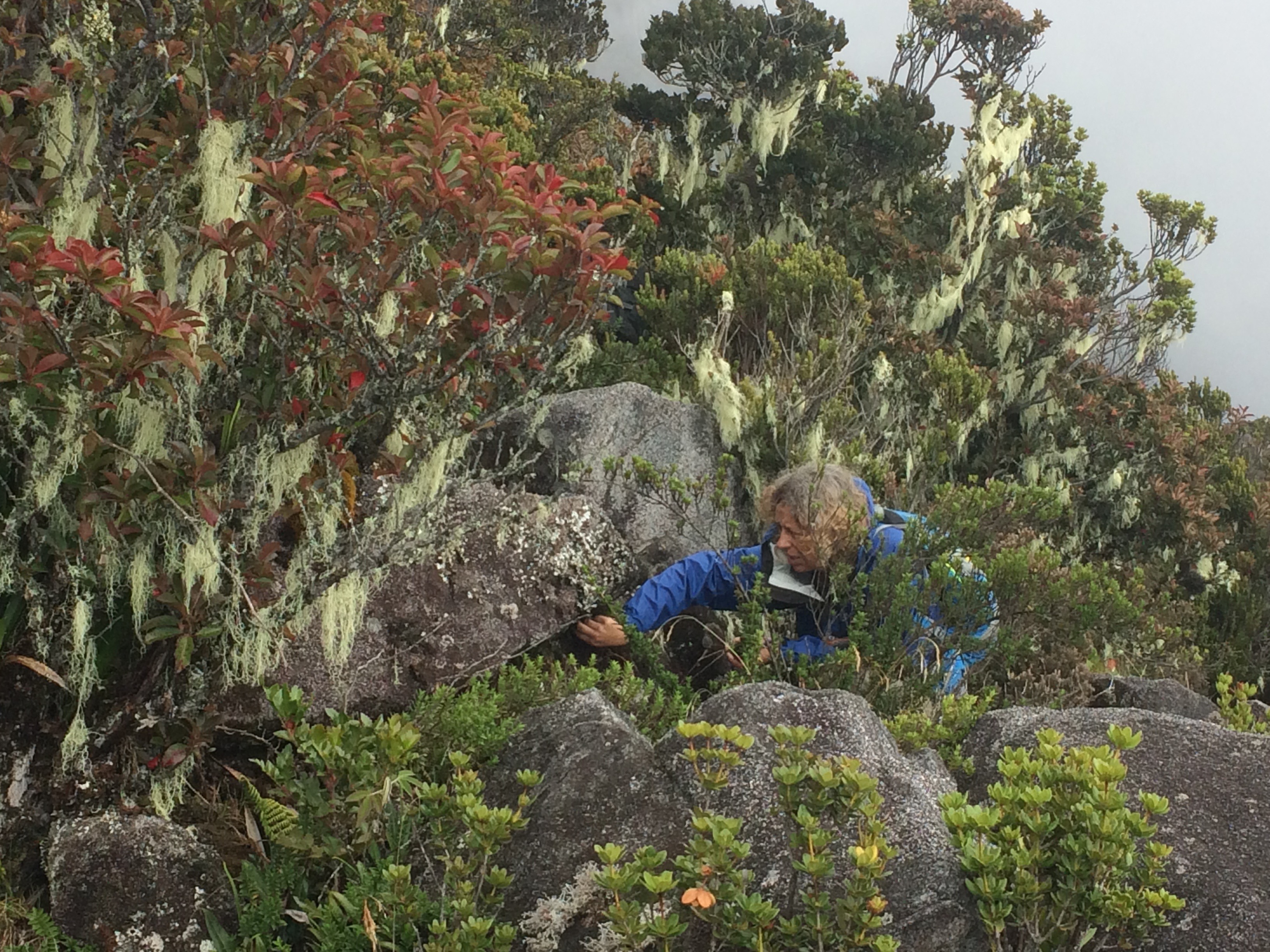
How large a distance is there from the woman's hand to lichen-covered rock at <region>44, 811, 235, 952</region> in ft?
5.89

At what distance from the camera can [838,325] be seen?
8.36m

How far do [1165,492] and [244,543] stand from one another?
34.7ft

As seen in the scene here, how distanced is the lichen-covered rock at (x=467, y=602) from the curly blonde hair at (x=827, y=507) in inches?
33.6

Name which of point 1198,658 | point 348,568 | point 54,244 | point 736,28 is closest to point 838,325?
point 1198,658

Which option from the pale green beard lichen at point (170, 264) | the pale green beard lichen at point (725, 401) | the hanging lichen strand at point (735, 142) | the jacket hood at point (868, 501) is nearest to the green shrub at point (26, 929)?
the pale green beard lichen at point (170, 264)

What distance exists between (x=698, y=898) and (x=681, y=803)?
587 mm

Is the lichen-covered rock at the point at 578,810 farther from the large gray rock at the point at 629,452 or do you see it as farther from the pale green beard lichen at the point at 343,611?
the large gray rock at the point at 629,452

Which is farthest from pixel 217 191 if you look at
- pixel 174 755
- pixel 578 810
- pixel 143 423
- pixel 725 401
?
pixel 725 401

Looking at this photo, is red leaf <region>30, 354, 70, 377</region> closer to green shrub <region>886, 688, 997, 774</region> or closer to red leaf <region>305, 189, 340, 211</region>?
red leaf <region>305, 189, 340, 211</region>

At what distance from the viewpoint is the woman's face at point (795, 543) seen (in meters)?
4.20

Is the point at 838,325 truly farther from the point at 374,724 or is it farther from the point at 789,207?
the point at 374,724

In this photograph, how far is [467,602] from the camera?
12.9 feet

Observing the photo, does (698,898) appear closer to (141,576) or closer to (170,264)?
(141,576)

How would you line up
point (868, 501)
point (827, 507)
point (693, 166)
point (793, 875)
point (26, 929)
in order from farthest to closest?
point (693, 166) < point (868, 501) < point (827, 507) < point (26, 929) < point (793, 875)
